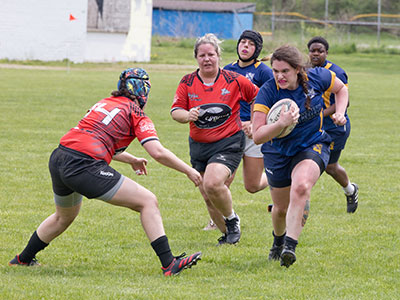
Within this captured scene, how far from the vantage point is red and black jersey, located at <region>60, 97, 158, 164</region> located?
17.6 ft

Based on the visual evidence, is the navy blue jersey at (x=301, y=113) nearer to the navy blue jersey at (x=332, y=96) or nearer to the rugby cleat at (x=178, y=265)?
the rugby cleat at (x=178, y=265)

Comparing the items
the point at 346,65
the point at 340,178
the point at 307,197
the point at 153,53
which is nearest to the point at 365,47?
the point at 346,65

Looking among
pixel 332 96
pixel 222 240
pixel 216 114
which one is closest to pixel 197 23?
pixel 332 96

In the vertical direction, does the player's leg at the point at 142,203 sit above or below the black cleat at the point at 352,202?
above

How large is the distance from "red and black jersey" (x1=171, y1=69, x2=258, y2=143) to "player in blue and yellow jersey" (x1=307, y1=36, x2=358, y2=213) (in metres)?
1.13

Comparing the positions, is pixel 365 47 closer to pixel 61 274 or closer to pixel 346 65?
pixel 346 65

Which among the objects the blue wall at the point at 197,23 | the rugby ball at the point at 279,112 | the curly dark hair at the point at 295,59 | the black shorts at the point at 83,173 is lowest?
the black shorts at the point at 83,173

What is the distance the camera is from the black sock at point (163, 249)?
5.43 m

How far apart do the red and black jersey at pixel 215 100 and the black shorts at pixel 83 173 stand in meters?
1.78

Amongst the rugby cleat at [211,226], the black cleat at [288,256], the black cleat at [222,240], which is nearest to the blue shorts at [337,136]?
the rugby cleat at [211,226]

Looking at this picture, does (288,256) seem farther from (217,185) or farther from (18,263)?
(18,263)

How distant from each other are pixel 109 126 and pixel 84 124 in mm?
220

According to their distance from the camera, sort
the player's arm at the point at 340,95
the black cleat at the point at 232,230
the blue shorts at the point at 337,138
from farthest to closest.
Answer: the blue shorts at the point at 337,138
the black cleat at the point at 232,230
the player's arm at the point at 340,95

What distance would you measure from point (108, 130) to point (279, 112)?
1.36 meters
